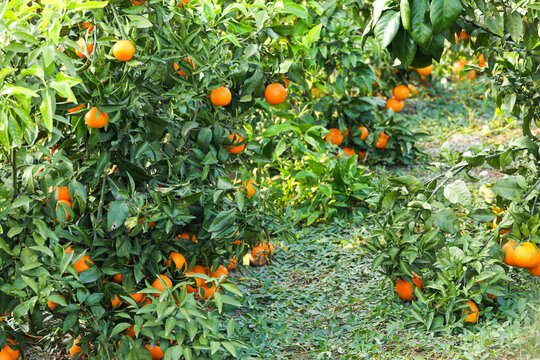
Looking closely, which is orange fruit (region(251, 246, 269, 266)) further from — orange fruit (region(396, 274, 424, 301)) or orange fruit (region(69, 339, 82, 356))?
orange fruit (region(69, 339, 82, 356))

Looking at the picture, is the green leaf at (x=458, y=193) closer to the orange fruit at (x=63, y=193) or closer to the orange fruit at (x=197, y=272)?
the orange fruit at (x=197, y=272)

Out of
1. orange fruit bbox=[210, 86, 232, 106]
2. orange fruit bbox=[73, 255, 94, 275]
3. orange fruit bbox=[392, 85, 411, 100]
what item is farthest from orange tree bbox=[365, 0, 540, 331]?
orange fruit bbox=[392, 85, 411, 100]

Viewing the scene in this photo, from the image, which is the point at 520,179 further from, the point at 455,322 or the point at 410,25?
the point at 410,25

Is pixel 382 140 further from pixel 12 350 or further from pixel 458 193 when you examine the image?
pixel 12 350

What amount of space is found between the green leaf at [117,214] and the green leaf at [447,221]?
1.26 metres

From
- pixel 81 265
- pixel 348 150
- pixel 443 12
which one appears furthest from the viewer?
pixel 348 150


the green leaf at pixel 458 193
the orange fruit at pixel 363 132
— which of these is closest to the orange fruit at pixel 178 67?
the green leaf at pixel 458 193

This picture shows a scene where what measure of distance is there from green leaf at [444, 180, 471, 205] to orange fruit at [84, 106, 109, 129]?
1.38 metres

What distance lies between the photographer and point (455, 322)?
2.43 metres

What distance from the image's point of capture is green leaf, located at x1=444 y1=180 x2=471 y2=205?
2328 mm

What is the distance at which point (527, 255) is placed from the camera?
2.22 meters

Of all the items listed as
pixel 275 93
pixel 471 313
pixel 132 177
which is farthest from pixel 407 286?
pixel 132 177

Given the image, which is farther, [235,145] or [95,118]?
[235,145]

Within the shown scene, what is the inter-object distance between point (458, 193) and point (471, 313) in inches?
19.8
